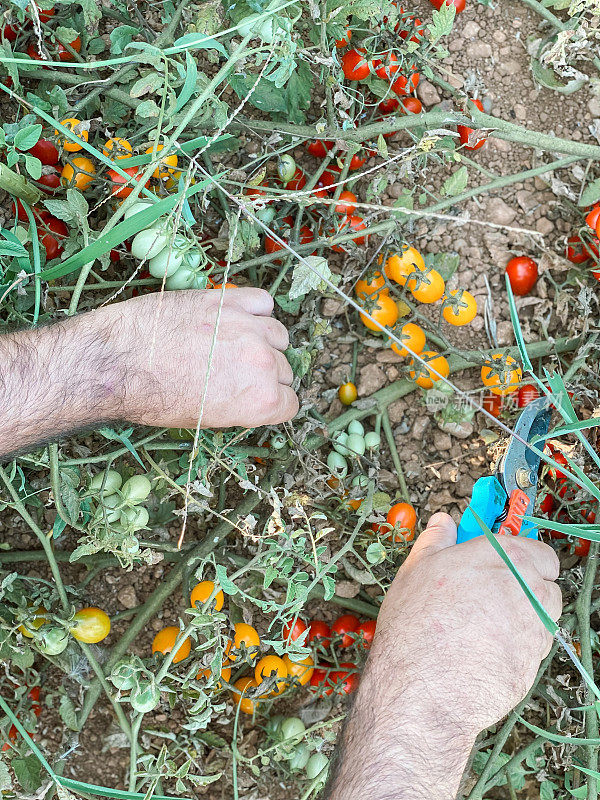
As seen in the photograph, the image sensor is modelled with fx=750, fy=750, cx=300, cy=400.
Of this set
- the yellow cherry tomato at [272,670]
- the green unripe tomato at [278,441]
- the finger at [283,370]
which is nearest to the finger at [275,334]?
the finger at [283,370]

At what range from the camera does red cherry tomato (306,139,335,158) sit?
1850mm

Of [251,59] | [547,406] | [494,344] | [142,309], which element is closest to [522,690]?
[547,406]

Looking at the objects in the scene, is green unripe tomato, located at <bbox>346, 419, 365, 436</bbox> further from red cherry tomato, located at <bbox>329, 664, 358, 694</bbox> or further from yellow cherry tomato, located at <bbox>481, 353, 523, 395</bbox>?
red cherry tomato, located at <bbox>329, 664, 358, 694</bbox>

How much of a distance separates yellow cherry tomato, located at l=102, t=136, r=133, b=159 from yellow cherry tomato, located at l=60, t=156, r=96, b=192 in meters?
0.06

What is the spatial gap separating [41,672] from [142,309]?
1.01 meters

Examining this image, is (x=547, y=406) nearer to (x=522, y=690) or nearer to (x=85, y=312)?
(x=522, y=690)

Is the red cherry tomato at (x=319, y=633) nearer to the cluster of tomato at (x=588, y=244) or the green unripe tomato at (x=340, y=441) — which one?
the green unripe tomato at (x=340, y=441)

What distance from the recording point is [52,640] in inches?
62.1

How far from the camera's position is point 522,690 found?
152cm

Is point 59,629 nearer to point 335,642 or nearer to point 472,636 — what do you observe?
point 335,642

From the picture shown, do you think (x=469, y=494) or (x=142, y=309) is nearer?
(x=142, y=309)

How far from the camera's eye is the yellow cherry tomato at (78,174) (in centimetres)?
167

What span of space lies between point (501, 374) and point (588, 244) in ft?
1.67

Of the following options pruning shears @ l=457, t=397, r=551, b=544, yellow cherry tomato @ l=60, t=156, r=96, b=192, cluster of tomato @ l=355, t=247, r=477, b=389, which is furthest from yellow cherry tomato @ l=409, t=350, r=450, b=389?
yellow cherry tomato @ l=60, t=156, r=96, b=192
